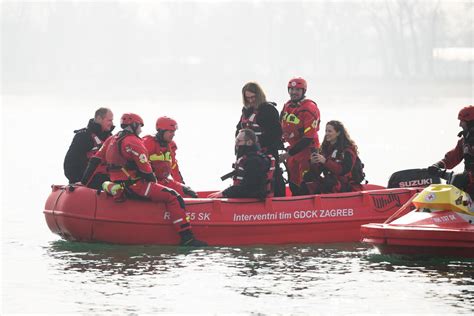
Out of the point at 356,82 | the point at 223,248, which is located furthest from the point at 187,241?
the point at 356,82

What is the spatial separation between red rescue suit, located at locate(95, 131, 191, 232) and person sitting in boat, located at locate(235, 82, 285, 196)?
1298 millimetres

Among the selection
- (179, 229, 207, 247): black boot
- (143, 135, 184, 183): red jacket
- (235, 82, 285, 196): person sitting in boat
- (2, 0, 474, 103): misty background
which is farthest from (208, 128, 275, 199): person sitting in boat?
(2, 0, 474, 103): misty background

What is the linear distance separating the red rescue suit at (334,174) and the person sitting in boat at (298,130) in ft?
0.64

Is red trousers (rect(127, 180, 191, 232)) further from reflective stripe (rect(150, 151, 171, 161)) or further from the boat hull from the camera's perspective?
the boat hull

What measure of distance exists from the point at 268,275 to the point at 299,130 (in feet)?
9.33

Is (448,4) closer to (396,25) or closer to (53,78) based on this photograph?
(396,25)

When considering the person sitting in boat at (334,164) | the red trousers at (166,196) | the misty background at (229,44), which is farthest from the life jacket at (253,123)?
the misty background at (229,44)

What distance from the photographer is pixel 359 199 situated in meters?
15.0

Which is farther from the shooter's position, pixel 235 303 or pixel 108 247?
pixel 108 247

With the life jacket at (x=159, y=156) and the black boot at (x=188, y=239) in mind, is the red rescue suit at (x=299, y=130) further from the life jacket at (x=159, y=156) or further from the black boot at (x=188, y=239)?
the black boot at (x=188, y=239)

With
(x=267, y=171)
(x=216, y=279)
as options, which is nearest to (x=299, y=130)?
(x=267, y=171)

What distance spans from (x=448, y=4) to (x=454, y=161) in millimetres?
137677

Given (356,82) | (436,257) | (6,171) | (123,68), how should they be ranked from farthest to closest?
(123,68) → (356,82) → (6,171) → (436,257)

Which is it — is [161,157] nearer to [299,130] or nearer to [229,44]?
[299,130]
